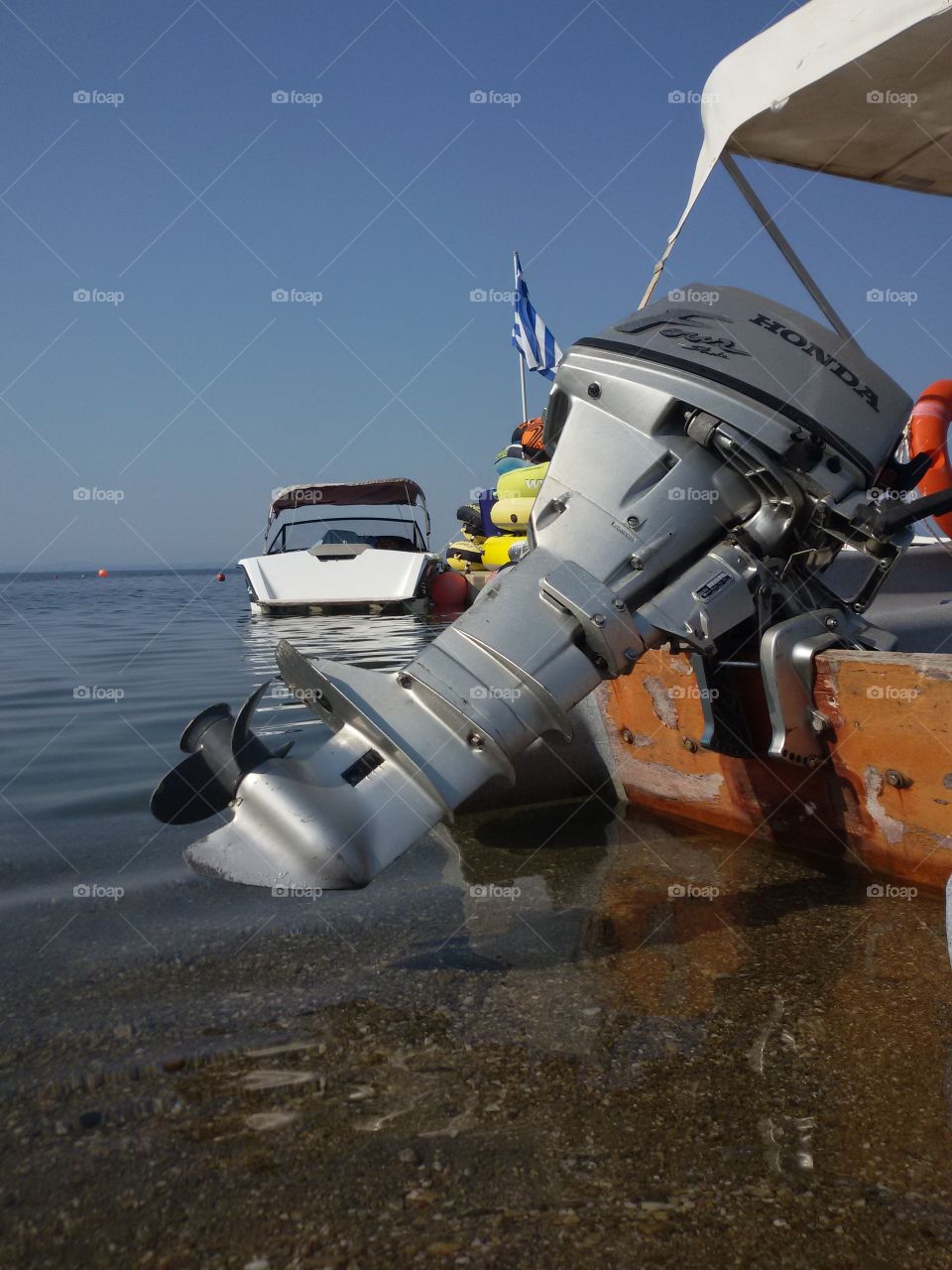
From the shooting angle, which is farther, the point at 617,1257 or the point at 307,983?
the point at 307,983

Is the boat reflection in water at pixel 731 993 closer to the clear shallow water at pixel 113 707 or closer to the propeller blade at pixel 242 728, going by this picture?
the propeller blade at pixel 242 728

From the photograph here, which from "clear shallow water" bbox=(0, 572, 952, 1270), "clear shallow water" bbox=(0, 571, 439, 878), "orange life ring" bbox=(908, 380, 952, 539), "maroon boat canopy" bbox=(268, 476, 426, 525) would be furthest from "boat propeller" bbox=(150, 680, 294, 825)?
"maroon boat canopy" bbox=(268, 476, 426, 525)

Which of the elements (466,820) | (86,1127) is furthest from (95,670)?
(86,1127)

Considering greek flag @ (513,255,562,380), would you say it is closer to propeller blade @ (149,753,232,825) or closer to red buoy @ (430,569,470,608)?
red buoy @ (430,569,470,608)

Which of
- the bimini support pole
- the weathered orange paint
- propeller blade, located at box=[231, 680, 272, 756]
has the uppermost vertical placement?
the bimini support pole

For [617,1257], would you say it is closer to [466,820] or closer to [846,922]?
[846,922]

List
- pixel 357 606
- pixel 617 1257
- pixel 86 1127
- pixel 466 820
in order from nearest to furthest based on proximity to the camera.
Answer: pixel 617 1257
pixel 86 1127
pixel 466 820
pixel 357 606

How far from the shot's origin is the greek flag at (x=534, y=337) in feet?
58.5

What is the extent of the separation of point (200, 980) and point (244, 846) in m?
0.33

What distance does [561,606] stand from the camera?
2.13 m

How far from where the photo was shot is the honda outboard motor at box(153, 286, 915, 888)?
193 centimetres

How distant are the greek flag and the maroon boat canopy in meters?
3.49

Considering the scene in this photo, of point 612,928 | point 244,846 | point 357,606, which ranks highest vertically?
point 244,846

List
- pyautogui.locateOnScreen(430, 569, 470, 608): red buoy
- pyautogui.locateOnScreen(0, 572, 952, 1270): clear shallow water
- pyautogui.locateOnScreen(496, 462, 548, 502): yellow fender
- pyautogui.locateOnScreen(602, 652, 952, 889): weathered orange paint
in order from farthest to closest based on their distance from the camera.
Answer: pyautogui.locateOnScreen(430, 569, 470, 608): red buoy
pyautogui.locateOnScreen(496, 462, 548, 502): yellow fender
pyautogui.locateOnScreen(602, 652, 952, 889): weathered orange paint
pyautogui.locateOnScreen(0, 572, 952, 1270): clear shallow water
